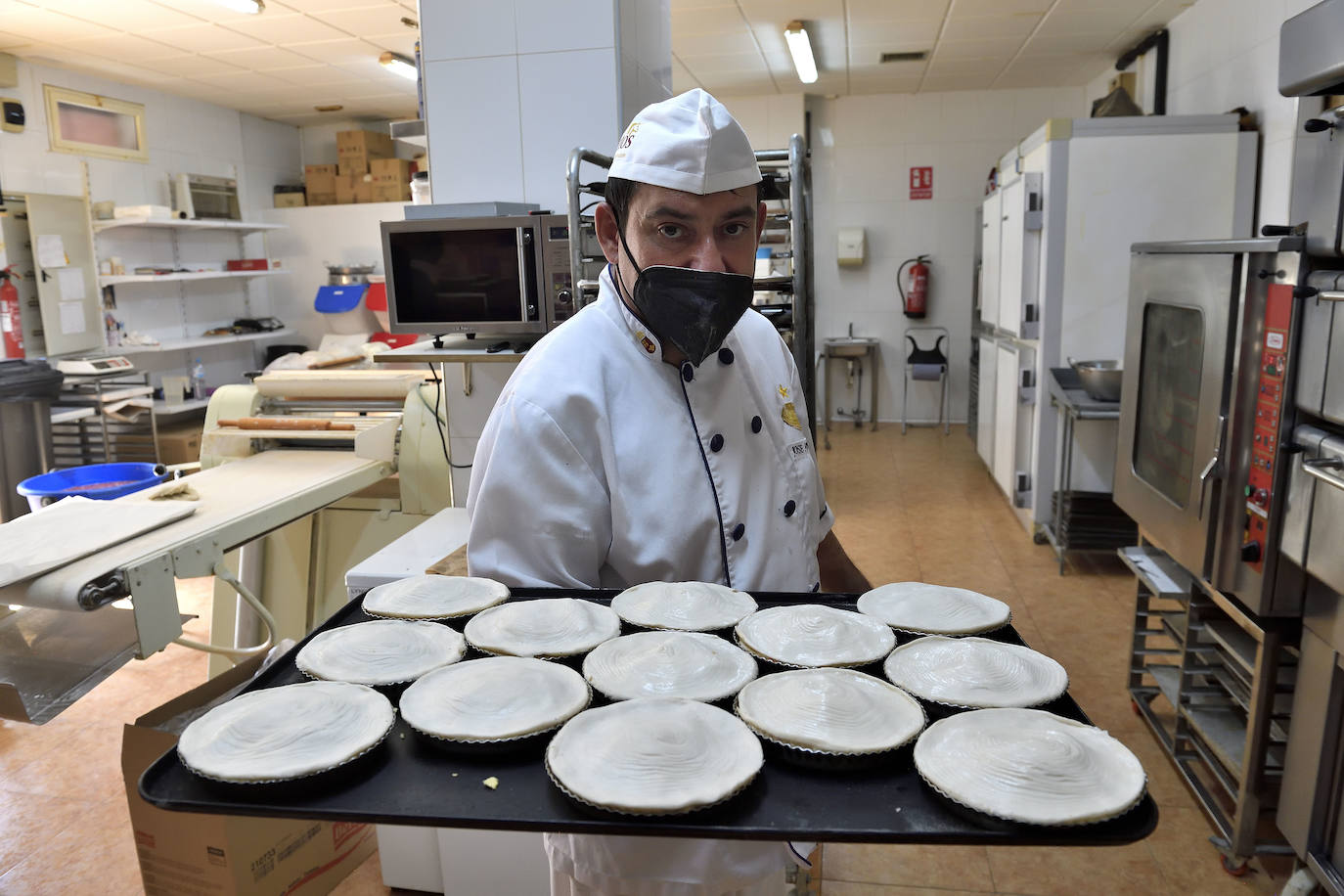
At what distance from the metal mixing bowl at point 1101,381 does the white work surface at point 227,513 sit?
2.96m

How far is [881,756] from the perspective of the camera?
843 mm

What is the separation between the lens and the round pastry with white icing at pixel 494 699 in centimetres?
88

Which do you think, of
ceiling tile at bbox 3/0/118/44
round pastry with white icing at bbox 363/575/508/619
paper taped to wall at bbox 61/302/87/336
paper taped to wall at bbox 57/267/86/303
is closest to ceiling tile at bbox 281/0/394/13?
ceiling tile at bbox 3/0/118/44

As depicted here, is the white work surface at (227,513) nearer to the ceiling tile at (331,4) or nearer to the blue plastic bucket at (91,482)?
the blue plastic bucket at (91,482)

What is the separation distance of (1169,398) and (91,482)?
3.55 metres

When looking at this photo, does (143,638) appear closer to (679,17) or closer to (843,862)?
(843,862)

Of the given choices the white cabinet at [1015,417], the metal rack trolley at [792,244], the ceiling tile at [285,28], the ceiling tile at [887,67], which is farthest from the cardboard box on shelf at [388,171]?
the metal rack trolley at [792,244]

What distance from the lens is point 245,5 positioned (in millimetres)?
4402

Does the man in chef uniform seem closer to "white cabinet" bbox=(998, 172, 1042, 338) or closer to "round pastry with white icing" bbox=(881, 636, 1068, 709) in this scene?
"round pastry with white icing" bbox=(881, 636, 1068, 709)

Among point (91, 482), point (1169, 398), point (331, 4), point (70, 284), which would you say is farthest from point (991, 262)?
point (70, 284)

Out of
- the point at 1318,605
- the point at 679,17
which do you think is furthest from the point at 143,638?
the point at 679,17

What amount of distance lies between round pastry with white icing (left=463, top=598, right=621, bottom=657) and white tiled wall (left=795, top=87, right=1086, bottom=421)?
22.7 feet

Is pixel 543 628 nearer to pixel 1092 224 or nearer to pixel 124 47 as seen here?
pixel 1092 224

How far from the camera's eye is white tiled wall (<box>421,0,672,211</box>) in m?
2.54
